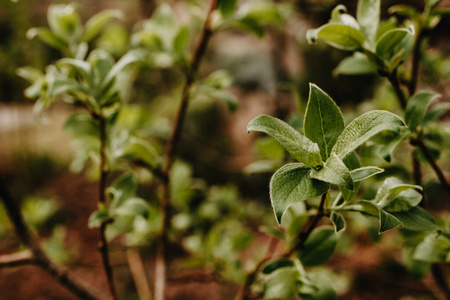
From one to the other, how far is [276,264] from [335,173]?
0.24 metres

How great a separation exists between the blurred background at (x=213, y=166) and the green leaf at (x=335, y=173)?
22cm

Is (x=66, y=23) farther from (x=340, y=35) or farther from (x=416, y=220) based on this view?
(x=416, y=220)

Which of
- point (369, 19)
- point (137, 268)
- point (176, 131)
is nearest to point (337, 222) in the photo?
point (369, 19)

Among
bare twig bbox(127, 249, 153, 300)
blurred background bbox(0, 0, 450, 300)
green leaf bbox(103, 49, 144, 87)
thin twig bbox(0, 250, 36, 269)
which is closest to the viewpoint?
green leaf bbox(103, 49, 144, 87)

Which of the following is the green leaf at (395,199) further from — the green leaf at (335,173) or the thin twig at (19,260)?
the thin twig at (19,260)

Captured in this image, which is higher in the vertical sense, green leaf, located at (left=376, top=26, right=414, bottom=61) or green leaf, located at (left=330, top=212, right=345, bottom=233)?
green leaf, located at (left=376, top=26, right=414, bottom=61)

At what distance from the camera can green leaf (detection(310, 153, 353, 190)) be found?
0.95 ft

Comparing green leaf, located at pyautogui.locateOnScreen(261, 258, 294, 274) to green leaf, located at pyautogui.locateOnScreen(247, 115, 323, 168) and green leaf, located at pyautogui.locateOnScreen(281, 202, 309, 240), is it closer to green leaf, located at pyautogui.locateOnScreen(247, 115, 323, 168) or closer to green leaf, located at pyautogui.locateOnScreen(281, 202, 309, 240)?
green leaf, located at pyautogui.locateOnScreen(281, 202, 309, 240)

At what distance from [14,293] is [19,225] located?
4.51 feet

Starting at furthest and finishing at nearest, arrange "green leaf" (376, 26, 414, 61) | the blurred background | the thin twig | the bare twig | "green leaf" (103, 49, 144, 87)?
the bare twig, the blurred background, the thin twig, "green leaf" (103, 49, 144, 87), "green leaf" (376, 26, 414, 61)

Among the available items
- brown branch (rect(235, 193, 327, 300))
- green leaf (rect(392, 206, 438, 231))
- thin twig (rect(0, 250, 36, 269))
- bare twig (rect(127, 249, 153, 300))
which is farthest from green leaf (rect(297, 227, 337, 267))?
bare twig (rect(127, 249, 153, 300))

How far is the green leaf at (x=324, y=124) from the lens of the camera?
0.35m

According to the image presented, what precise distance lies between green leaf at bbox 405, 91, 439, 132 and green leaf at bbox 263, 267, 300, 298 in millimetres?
265

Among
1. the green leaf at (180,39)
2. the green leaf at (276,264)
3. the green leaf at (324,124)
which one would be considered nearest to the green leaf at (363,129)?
the green leaf at (324,124)
